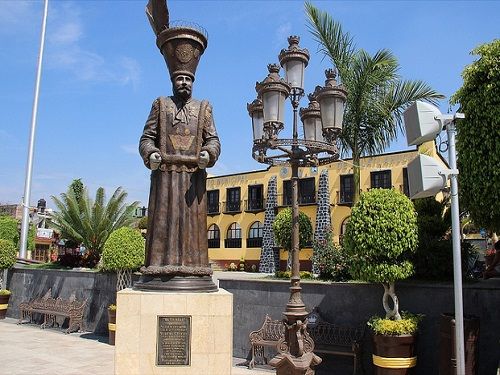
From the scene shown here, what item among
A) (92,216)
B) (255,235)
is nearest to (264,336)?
(92,216)

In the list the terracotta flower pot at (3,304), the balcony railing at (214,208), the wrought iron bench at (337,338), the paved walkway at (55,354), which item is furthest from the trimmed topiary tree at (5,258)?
A: the balcony railing at (214,208)

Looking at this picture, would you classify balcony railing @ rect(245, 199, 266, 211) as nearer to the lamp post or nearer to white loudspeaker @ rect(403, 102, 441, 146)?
the lamp post

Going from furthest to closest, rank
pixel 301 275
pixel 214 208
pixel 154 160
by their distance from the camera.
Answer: pixel 214 208, pixel 301 275, pixel 154 160

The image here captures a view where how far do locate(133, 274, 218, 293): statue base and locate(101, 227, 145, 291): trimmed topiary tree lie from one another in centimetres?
672

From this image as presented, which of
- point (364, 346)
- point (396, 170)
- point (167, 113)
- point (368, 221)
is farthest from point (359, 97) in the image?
point (396, 170)

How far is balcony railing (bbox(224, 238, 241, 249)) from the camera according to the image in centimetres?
3512

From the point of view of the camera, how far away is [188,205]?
6.04m

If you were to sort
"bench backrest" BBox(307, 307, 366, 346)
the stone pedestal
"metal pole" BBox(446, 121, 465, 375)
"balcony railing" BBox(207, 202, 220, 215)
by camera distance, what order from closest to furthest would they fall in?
1. "metal pole" BBox(446, 121, 465, 375)
2. the stone pedestal
3. "bench backrest" BBox(307, 307, 366, 346)
4. "balcony railing" BBox(207, 202, 220, 215)

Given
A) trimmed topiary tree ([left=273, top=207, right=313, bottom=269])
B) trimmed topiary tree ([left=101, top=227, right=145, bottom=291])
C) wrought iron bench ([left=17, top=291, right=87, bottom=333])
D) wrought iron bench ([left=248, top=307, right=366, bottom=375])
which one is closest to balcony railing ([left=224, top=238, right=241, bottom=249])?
wrought iron bench ([left=17, top=291, right=87, bottom=333])

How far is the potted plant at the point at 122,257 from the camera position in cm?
1224

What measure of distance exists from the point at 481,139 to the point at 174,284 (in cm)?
511

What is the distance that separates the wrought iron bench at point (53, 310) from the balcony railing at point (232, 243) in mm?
19849

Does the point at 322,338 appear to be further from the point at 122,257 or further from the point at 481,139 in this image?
the point at 122,257

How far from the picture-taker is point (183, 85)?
244 inches
